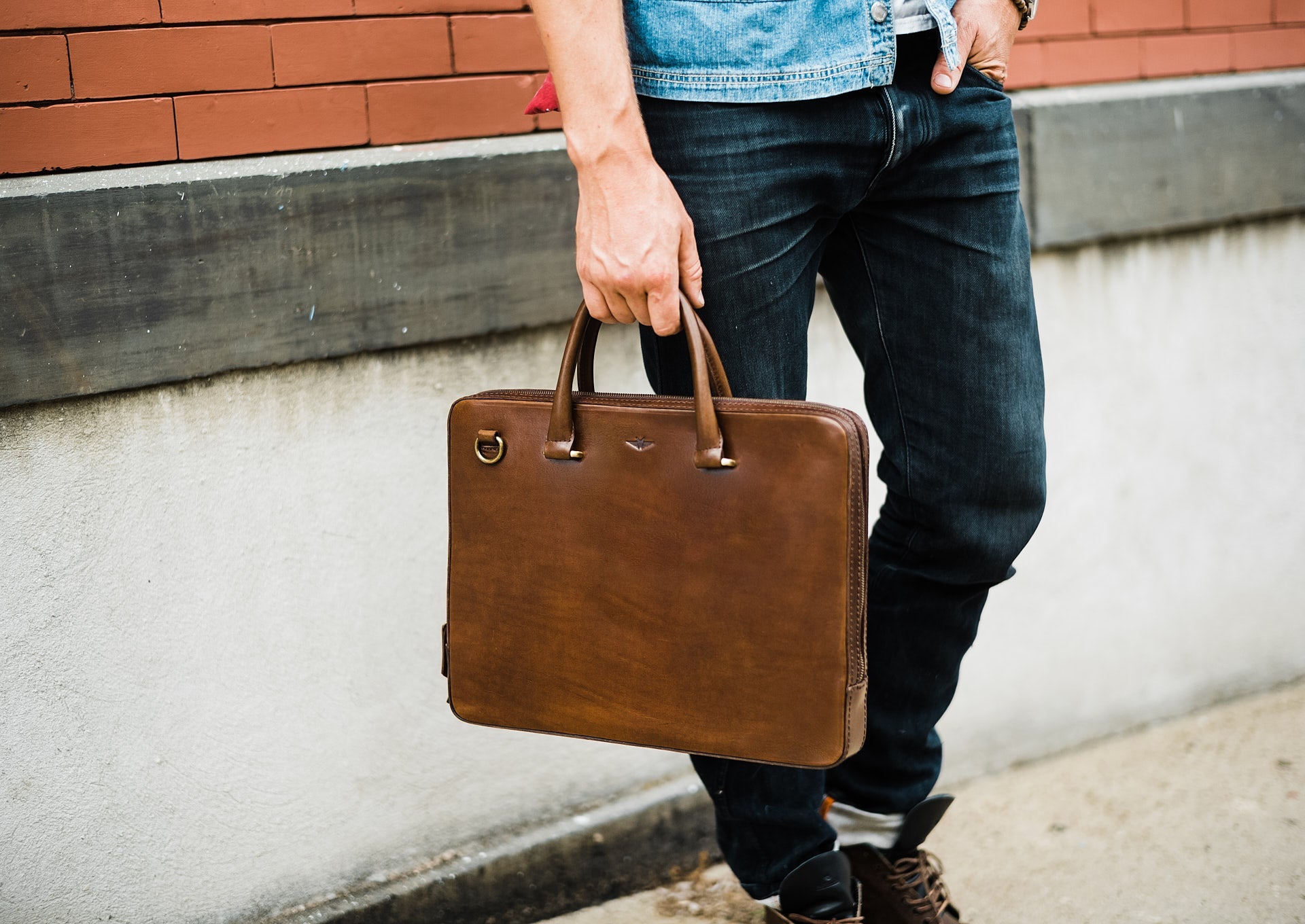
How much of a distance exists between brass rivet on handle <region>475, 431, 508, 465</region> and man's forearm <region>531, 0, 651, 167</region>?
38 cm

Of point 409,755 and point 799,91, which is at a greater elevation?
point 799,91

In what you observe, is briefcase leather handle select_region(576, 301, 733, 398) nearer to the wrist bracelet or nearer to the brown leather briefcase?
the brown leather briefcase

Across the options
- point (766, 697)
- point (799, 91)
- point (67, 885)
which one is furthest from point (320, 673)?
point (799, 91)

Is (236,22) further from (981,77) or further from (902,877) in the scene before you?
(902,877)

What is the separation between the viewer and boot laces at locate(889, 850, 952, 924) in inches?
75.8

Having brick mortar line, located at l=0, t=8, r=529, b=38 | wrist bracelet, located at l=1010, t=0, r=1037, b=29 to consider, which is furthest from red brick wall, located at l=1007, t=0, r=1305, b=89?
brick mortar line, located at l=0, t=8, r=529, b=38

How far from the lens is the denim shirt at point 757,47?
1.46 m

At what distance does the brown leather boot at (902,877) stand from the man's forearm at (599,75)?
1179 mm

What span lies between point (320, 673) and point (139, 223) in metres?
0.83

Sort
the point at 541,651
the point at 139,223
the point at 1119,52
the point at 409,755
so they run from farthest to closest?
the point at 1119,52 < the point at 409,755 < the point at 139,223 < the point at 541,651

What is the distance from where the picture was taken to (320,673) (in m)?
2.12

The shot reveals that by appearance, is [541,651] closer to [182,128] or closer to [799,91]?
[799,91]

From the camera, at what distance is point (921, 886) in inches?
76.5

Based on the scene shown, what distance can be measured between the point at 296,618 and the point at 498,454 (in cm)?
Result: 73
